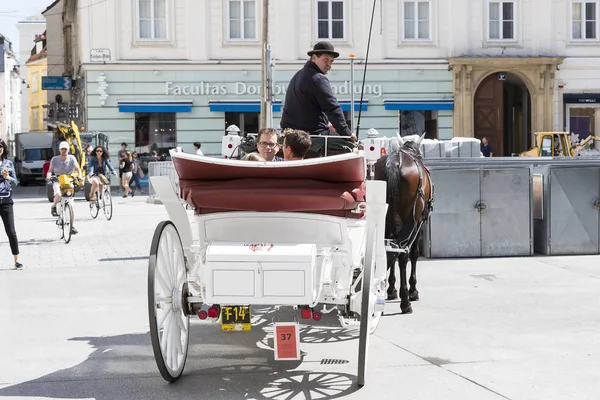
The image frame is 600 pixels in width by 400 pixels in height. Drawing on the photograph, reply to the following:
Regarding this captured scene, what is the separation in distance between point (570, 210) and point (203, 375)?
330 inches

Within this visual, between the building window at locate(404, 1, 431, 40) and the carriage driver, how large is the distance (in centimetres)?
2716

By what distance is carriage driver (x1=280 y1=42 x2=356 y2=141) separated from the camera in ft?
27.5

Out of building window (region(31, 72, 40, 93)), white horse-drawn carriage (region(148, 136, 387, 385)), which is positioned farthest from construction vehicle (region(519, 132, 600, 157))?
building window (region(31, 72, 40, 93))

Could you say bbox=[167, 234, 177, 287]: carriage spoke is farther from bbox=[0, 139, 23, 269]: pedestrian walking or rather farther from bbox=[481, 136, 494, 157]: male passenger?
bbox=[481, 136, 494, 157]: male passenger

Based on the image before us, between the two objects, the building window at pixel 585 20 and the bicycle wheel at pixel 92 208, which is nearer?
the bicycle wheel at pixel 92 208

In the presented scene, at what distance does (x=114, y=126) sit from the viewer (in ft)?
111

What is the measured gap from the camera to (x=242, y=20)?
34531 millimetres

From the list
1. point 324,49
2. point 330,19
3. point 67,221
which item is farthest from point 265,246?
point 330,19

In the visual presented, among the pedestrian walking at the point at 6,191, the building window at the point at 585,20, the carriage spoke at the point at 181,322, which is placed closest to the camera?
the carriage spoke at the point at 181,322

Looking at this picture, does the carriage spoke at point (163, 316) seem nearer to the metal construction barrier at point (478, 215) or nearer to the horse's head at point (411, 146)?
the horse's head at point (411, 146)

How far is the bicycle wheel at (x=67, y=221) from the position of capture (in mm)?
16906

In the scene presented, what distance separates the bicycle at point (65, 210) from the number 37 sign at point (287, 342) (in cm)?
1122

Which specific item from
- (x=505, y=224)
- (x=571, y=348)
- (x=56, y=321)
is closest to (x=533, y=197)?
(x=505, y=224)

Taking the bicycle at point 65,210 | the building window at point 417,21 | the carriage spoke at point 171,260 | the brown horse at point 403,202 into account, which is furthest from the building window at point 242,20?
the carriage spoke at point 171,260
